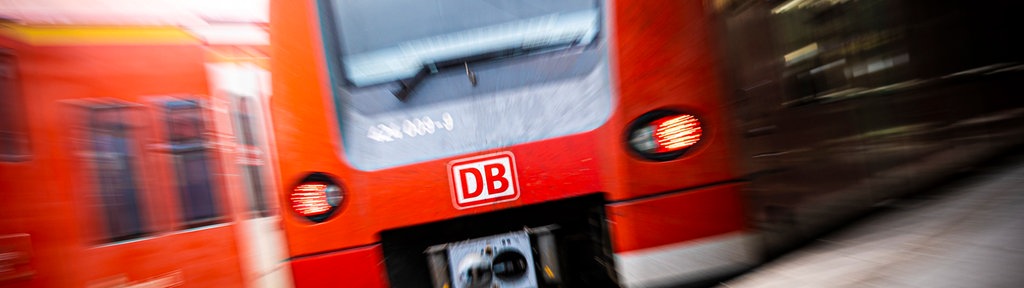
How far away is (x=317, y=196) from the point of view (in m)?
2.20

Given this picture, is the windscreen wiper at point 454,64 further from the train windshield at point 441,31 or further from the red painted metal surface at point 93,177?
the red painted metal surface at point 93,177

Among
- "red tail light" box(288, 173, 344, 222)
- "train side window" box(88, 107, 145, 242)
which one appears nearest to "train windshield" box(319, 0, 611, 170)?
"red tail light" box(288, 173, 344, 222)

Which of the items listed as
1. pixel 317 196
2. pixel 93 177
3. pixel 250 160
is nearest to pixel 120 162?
pixel 93 177

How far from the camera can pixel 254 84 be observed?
17.9 feet

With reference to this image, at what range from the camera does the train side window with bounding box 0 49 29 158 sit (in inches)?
139

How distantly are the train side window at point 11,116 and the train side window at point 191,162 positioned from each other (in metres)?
0.86

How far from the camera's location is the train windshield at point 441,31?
86.7 inches

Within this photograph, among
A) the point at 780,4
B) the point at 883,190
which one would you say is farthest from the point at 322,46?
the point at 883,190

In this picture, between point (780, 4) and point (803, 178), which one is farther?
point (780, 4)

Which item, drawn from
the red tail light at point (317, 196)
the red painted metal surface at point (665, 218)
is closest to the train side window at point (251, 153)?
the red tail light at point (317, 196)

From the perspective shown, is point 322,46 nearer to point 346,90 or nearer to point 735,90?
point 346,90

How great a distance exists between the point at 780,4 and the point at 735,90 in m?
1.40

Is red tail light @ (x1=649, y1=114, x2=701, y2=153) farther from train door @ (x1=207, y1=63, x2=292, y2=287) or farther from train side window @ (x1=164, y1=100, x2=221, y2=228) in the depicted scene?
train side window @ (x1=164, y1=100, x2=221, y2=228)

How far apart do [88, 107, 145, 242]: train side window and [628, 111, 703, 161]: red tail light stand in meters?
3.72
